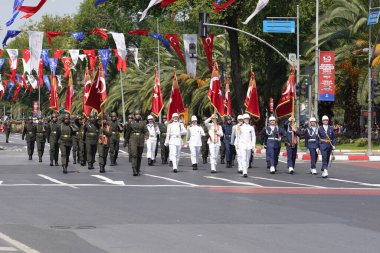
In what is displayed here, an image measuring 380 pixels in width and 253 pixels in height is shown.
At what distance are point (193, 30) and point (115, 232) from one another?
72826 millimetres

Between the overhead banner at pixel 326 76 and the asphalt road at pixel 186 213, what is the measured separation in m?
16.2

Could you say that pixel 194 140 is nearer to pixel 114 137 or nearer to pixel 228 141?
pixel 228 141

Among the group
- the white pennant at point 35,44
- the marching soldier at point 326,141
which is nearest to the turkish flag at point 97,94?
the marching soldier at point 326,141

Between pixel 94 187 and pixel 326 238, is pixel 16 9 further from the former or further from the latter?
pixel 326 238

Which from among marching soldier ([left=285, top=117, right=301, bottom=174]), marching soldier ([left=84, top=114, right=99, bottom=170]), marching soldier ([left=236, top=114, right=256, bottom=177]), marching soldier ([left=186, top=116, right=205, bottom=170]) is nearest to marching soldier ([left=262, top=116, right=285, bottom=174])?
marching soldier ([left=285, top=117, right=301, bottom=174])

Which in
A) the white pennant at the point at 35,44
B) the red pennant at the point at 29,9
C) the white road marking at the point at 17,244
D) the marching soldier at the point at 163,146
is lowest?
the white road marking at the point at 17,244

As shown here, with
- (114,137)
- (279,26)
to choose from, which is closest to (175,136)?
(114,137)

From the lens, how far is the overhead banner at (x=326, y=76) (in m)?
44.0

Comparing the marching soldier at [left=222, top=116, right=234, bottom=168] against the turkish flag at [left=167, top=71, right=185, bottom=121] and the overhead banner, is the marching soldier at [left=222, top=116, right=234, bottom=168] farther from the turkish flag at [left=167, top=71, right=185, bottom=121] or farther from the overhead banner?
the overhead banner

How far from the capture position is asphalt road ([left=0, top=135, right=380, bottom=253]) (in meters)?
12.3

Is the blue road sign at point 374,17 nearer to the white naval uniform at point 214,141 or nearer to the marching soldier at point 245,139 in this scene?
the white naval uniform at point 214,141

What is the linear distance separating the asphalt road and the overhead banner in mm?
16192

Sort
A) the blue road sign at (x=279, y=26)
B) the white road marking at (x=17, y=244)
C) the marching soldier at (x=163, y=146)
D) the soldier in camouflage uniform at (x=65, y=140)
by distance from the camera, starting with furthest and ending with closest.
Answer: the blue road sign at (x=279, y=26) → the marching soldier at (x=163, y=146) → the soldier in camouflage uniform at (x=65, y=140) → the white road marking at (x=17, y=244)

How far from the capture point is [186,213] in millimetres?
16281
